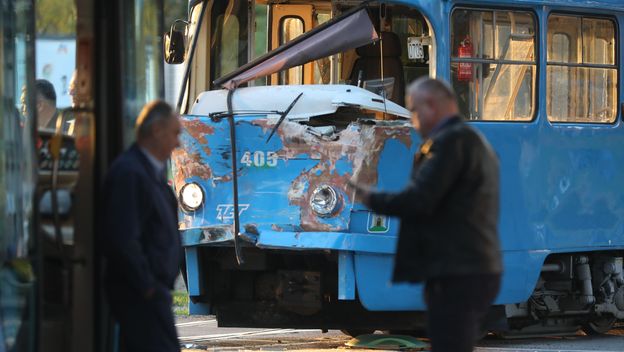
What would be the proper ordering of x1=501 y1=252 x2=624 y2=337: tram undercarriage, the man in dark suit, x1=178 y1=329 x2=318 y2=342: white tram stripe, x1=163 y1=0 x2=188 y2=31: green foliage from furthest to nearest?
x1=178 y1=329 x2=318 y2=342: white tram stripe < x1=501 y1=252 x2=624 y2=337: tram undercarriage < x1=163 y1=0 x2=188 y2=31: green foliage < the man in dark suit

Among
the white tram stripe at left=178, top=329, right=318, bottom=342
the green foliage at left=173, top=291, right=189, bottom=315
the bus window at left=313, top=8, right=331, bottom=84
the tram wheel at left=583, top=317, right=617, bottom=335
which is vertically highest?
the bus window at left=313, top=8, right=331, bottom=84

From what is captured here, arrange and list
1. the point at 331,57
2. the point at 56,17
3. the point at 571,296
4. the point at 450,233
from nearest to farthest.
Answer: the point at 450,233 < the point at 56,17 < the point at 331,57 < the point at 571,296

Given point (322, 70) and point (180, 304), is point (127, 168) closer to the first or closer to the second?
point (322, 70)

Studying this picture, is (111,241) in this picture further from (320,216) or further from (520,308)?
(520,308)

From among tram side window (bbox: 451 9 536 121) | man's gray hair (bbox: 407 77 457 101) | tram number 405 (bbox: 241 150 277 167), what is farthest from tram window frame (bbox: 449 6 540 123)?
man's gray hair (bbox: 407 77 457 101)

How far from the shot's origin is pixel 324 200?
10609 mm

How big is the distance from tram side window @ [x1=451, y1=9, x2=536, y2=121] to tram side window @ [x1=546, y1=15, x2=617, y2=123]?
26 centimetres

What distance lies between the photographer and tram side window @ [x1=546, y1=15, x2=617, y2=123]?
38.5 feet

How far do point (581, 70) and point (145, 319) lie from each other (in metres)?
6.76

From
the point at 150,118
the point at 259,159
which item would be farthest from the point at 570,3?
the point at 150,118

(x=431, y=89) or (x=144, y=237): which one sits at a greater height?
(x=431, y=89)

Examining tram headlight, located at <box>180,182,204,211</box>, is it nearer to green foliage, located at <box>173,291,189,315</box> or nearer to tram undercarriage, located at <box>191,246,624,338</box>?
tram undercarriage, located at <box>191,246,624,338</box>

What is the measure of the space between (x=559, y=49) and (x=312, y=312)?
3094 millimetres

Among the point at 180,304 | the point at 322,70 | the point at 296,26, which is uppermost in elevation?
the point at 296,26
